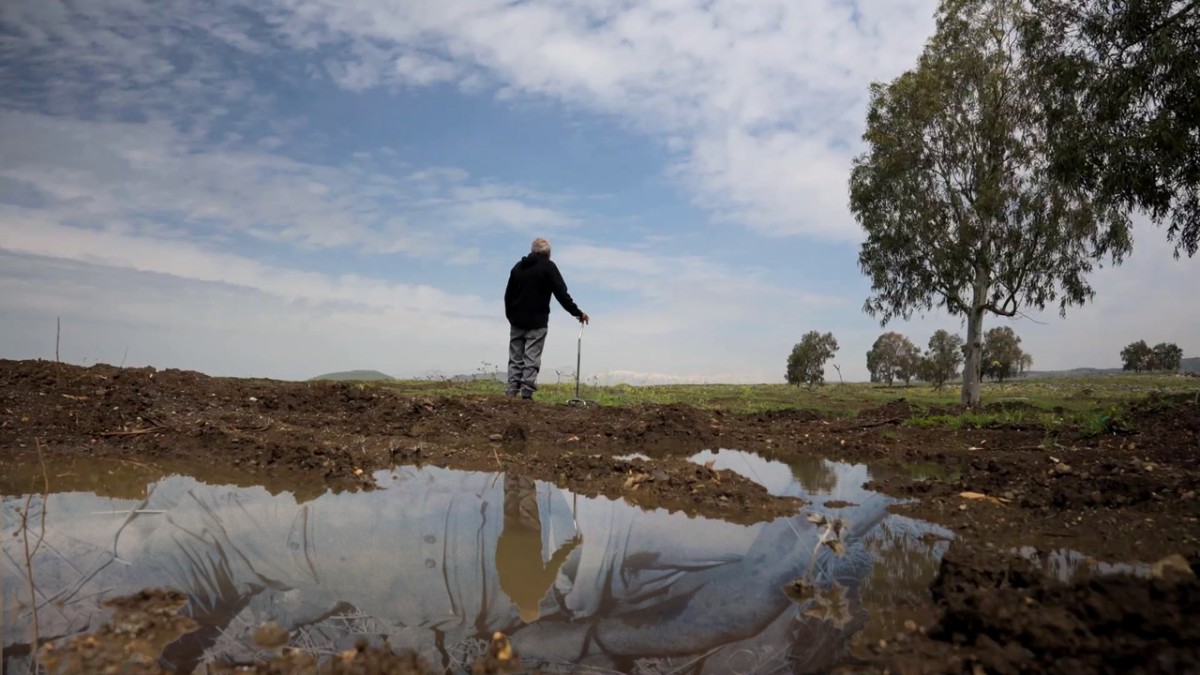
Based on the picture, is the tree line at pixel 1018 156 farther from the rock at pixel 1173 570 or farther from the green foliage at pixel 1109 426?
the rock at pixel 1173 570

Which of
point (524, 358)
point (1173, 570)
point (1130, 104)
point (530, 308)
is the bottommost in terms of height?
point (1173, 570)

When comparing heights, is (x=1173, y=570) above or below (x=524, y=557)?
above

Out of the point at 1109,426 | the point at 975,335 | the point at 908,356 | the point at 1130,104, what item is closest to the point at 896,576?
the point at 1109,426

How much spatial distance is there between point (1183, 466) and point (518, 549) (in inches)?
236

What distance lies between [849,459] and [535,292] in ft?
21.6

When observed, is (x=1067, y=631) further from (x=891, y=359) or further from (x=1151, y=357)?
(x=1151, y=357)

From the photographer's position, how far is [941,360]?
115 feet

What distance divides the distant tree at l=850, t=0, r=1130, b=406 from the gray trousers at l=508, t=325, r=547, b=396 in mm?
15227

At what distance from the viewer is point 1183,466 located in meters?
5.93

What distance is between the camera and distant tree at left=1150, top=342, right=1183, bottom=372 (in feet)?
192

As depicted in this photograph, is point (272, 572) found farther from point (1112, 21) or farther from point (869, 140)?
point (869, 140)

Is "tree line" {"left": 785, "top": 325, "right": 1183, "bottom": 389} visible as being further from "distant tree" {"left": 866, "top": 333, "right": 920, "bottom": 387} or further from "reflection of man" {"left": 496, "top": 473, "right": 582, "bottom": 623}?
"reflection of man" {"left": 496, "top": 473, "right": 582, "bottom": 623}

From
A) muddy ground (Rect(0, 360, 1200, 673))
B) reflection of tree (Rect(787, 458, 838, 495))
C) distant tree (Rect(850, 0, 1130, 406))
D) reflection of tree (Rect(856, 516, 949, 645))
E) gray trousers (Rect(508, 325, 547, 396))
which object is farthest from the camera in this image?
distant tree (Rect(850, 0, 1130, 406))

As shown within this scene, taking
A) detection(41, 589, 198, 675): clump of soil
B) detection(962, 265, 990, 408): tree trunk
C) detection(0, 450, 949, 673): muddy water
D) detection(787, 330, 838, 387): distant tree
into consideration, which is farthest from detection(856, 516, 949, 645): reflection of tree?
detection(787, 330, 838, 387): distant tree
